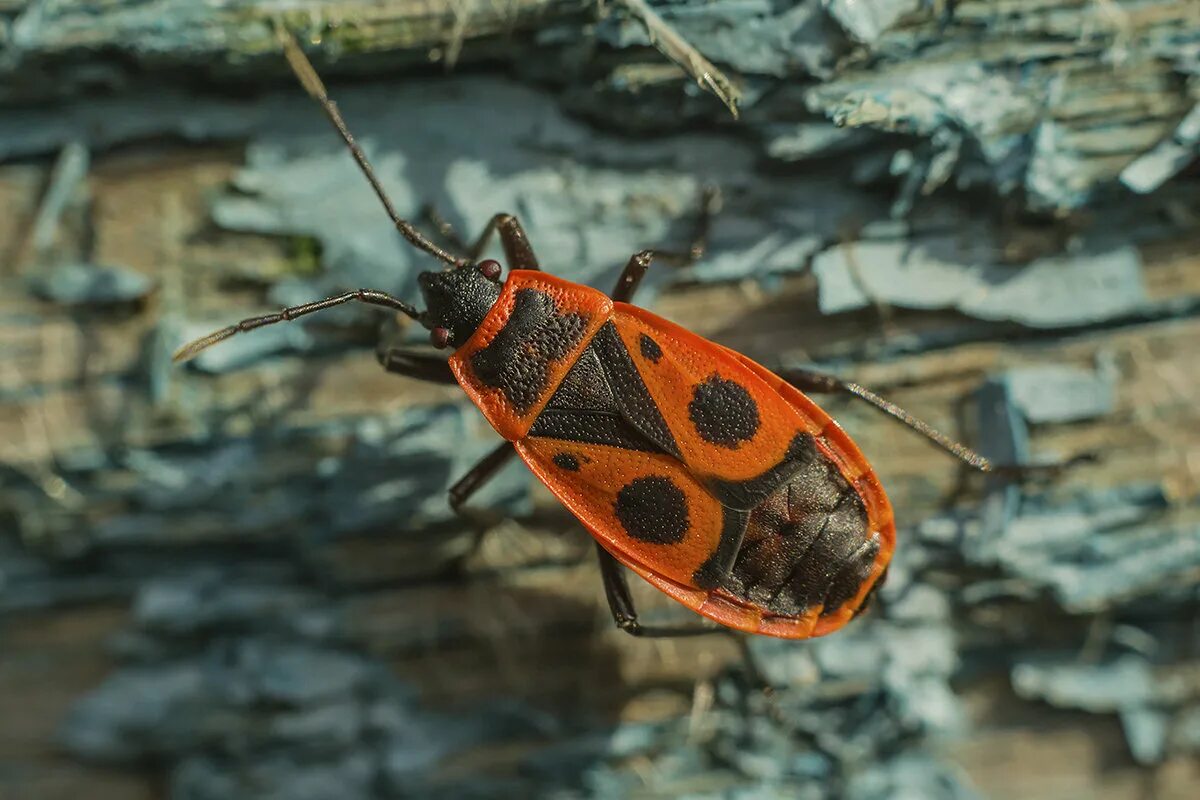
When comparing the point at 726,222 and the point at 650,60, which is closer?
the point at 650,60

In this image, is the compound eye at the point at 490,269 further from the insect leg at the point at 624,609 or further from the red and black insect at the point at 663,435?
the insect leg at the point at 624,609

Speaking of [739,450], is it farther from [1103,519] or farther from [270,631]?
[270,631]

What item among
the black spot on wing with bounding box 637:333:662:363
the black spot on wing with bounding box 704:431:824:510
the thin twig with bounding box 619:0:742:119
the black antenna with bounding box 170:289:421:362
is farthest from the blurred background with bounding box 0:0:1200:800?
the black spot on wing with bounding box 704:431:824:510

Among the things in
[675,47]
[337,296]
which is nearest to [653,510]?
[337,296]

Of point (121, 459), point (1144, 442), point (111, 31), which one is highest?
point (111, 31)

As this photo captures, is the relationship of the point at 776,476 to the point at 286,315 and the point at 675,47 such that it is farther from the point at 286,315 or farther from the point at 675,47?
the point at 286,315

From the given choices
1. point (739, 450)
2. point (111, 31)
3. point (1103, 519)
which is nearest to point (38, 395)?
point (111, 31)
